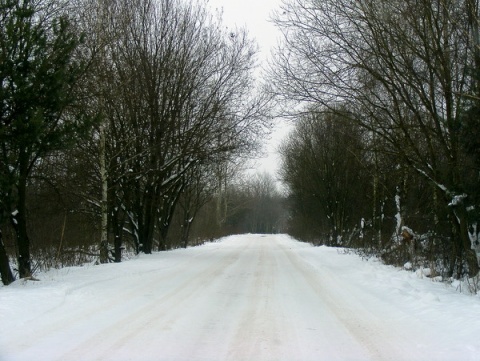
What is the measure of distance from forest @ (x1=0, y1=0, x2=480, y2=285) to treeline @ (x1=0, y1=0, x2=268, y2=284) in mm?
64

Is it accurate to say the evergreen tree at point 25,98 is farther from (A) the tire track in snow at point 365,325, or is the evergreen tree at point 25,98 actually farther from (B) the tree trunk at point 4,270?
(A) the tire track in snow at point 365,325

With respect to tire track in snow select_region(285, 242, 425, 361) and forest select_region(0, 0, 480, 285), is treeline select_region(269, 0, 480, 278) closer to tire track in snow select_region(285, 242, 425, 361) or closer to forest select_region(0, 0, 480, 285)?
forest select_region(0, 0, 480, 285)

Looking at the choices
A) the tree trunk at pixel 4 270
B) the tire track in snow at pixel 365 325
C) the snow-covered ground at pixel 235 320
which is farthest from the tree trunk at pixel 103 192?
the tire track in snow at pixel 365 325

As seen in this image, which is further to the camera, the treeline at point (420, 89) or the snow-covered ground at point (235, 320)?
the treeline at point (420, 89)

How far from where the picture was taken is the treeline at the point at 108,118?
32.7ft

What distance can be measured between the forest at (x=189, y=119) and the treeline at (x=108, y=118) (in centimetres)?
6

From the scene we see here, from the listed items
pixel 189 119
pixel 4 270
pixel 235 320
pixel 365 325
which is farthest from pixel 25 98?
pixel 189 119

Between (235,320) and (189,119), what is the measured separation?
15.9m

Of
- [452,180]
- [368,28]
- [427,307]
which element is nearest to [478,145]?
[452,180]

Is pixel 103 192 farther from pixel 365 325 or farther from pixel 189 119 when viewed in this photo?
pixel 365 325

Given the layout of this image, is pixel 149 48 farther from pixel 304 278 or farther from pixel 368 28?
pixel 304 278

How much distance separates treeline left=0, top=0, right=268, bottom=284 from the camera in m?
9.95

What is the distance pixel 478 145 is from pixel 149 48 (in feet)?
48.1

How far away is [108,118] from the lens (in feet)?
57.2
